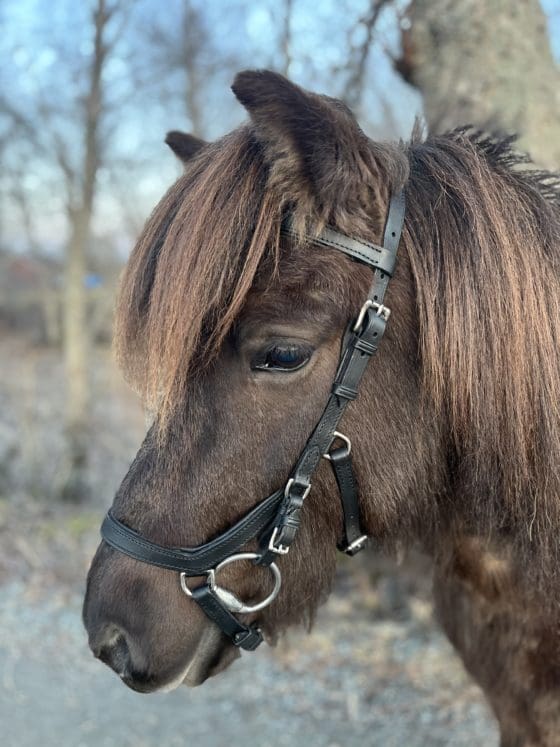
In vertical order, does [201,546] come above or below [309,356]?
below

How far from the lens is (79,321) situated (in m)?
7.10

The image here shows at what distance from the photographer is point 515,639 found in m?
1.76

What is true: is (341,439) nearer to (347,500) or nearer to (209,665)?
(347,500)

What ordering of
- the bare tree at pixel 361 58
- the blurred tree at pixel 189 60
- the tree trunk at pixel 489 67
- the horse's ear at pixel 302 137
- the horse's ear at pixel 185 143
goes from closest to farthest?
the horse's ear at pixel 302 137
the horse's ear at pixel 185 143
the tree trunk at pixel 489 67
the bare tree at pixel 361 58
the blurred tree at pixel 189 60

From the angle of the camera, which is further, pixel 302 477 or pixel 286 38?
pixel 286 38

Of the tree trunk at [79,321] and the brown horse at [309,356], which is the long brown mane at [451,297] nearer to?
the brown horse at [309,356]

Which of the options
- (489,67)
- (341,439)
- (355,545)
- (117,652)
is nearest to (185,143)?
(341,439)

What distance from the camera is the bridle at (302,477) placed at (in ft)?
4.44

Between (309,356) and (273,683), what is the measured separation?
341cm

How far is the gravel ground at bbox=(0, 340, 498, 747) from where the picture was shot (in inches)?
142

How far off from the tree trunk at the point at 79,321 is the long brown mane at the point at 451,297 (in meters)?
5.64

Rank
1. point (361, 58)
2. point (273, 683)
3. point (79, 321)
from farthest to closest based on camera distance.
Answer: point (79, 321) < point (273, 683) < point (361, 58)

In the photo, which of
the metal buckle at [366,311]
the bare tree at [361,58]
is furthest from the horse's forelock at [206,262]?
the bare tree at [361,58]

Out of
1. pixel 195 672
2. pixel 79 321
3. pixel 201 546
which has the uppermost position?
pixel 201 546
